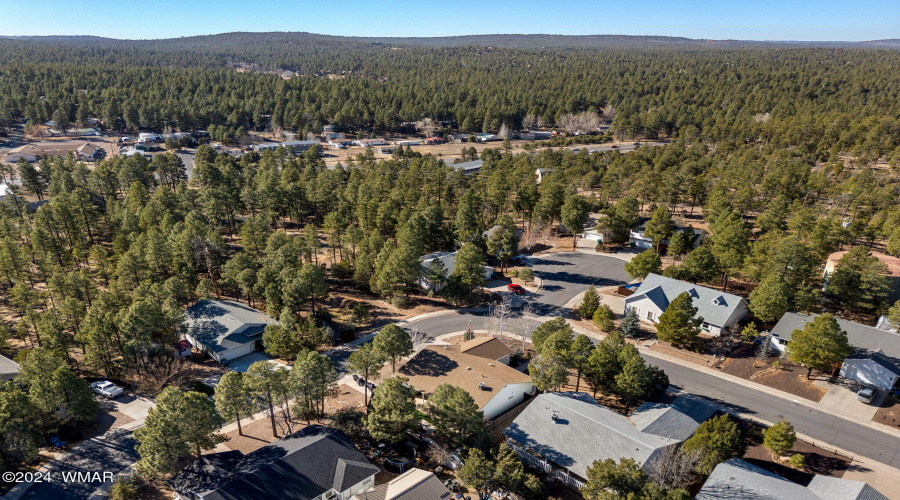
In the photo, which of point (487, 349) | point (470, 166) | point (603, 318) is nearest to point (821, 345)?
point (603, 318)

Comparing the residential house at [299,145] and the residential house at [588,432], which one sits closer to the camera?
the residential house at [588,432]

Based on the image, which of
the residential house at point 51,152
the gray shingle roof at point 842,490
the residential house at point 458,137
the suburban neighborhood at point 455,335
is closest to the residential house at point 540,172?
the suburban neighborhood at point 455,335

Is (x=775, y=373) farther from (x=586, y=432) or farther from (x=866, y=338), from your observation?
(x=586, y=432)

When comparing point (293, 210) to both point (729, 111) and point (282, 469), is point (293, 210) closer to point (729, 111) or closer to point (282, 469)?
point (282, 469)

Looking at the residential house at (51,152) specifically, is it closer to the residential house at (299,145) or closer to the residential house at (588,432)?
the residential house at (299,145)

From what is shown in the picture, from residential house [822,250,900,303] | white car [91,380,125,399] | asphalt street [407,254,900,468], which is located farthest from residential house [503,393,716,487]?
white car [91,380,125,399]

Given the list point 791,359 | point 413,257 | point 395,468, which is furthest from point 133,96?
point 791,359
